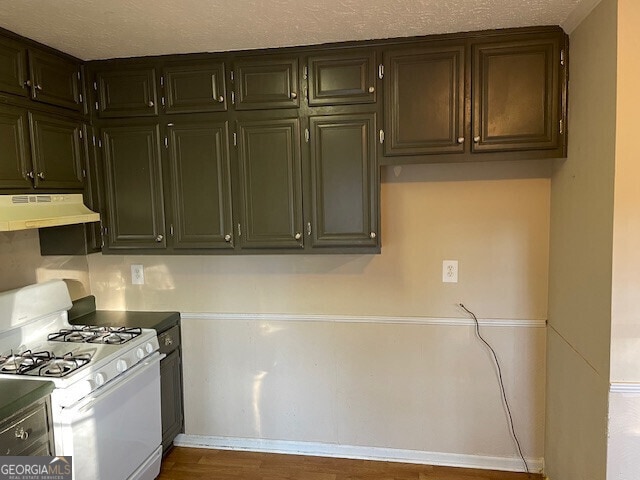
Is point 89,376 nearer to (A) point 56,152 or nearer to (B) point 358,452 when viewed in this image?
(A) point 56,152

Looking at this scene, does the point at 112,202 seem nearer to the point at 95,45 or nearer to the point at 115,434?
the point at 95,45

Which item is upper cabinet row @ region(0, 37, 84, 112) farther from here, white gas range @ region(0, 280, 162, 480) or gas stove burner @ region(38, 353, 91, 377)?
gas stove burner @ region(38, 353, 91, 377)

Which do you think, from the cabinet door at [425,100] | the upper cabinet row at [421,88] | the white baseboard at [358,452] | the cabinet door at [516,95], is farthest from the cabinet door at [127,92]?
the white baseboard at [358,452]

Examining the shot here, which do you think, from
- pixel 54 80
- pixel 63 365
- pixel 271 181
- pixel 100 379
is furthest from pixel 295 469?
pixel 54 80

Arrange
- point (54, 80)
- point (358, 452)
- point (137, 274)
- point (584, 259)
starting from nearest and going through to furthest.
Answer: point (584, 259), point (54, 80), point (358, 452), point (137, 274)

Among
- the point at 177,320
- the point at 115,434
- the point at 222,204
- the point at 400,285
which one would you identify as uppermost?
the point at 222,204

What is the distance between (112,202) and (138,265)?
485mm

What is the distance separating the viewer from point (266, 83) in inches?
93.0

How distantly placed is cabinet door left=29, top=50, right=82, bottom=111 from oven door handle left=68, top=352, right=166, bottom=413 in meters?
1.45

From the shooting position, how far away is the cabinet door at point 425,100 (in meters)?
2.19

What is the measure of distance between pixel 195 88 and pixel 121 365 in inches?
59.9

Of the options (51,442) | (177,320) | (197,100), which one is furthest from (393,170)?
(51,442)

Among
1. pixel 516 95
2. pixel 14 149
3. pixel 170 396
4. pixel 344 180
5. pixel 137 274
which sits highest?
pixel 516 95

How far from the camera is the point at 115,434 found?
2.08 metres
